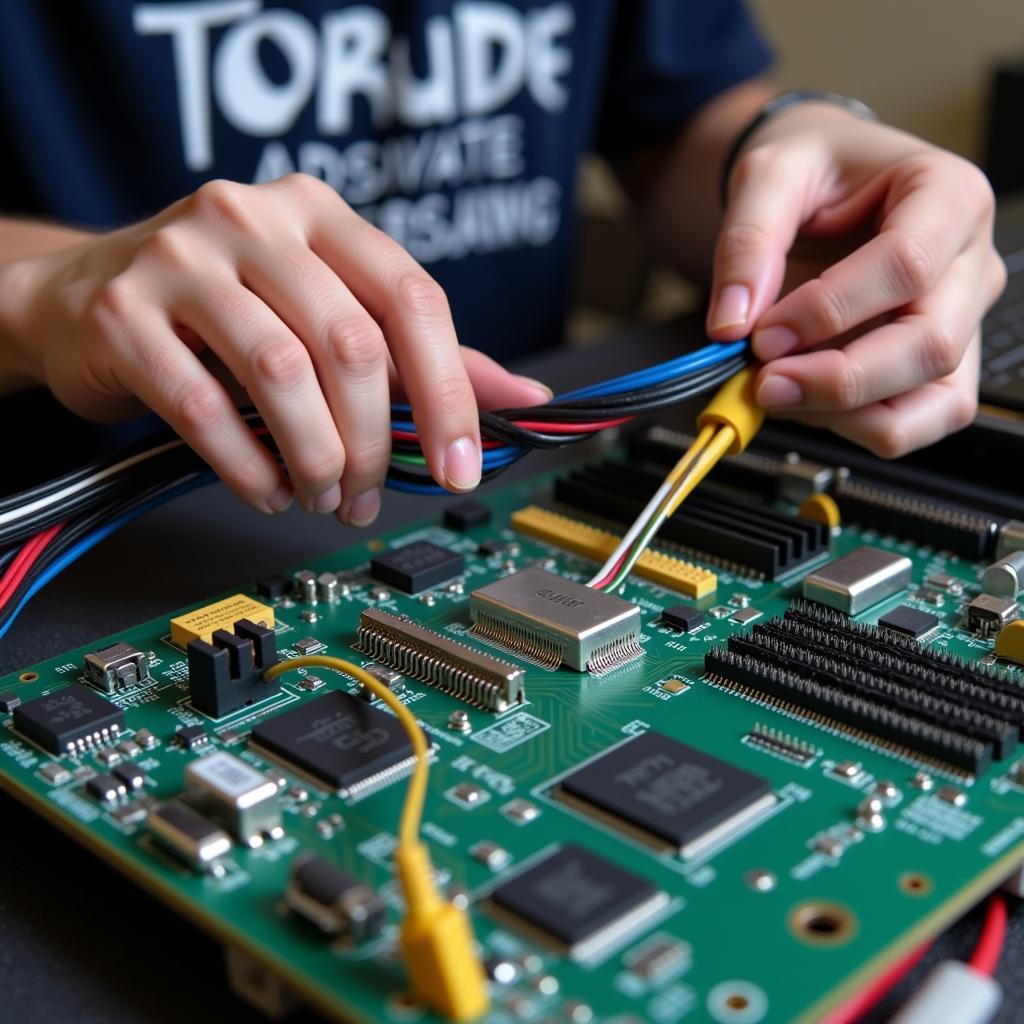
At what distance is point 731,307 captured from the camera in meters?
1.13

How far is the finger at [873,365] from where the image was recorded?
3.56 ft

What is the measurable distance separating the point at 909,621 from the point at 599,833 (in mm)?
355

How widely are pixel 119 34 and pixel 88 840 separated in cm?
120

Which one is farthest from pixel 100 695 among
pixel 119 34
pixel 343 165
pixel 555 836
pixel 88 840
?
pixel 343 165

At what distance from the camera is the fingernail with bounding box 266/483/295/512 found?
1.00 m

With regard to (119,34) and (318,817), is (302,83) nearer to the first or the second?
(119,34)

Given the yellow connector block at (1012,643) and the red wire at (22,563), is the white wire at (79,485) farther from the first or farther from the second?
the yellow connector block at (1012,643)

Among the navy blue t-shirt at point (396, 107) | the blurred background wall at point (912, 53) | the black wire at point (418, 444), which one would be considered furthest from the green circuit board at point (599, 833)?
the blurred background wall at point (912, 53)

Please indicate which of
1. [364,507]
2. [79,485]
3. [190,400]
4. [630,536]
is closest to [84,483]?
[79,485]

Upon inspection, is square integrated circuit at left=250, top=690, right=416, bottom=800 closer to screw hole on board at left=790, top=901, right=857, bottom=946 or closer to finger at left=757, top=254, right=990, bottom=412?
screw hole on board at left=790, top=901, right=857, bottom=946

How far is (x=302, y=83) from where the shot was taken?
5.71ft

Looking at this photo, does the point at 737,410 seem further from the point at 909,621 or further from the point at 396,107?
the point at 396,107

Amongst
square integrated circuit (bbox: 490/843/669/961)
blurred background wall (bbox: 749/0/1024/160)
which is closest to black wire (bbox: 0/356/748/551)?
square integrated circuit (bbox: 490/843/669/961)

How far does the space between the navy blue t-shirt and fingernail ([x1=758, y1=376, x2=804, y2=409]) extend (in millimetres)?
950
